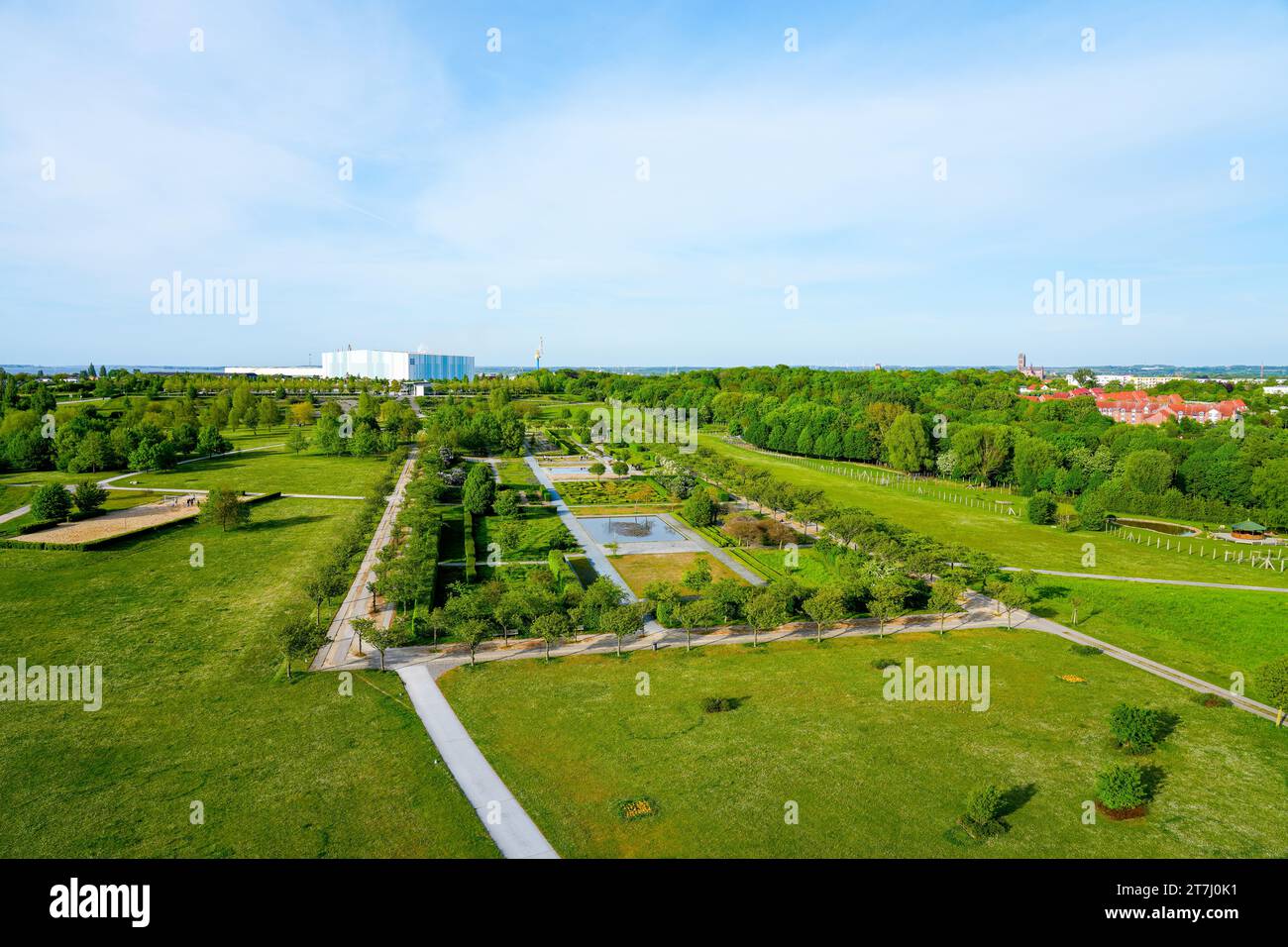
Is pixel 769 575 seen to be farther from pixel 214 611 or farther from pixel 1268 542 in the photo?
pixel 1268 542

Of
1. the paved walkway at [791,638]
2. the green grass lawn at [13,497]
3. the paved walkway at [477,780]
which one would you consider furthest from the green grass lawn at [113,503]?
the paved walkway at [477,780]

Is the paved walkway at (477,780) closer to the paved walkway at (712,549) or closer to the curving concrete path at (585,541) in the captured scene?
the curving concrete path at (585,541)

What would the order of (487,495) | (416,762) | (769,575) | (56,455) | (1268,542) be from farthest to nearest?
(56,455) → (487,495) → (1268,542) → (769,575) → (416,762)

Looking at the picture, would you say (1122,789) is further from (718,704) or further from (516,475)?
(516,475)

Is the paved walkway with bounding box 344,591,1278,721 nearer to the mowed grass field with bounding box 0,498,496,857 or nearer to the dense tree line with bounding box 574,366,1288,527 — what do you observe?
the mowed grass field with bounding box 0,498,496,857

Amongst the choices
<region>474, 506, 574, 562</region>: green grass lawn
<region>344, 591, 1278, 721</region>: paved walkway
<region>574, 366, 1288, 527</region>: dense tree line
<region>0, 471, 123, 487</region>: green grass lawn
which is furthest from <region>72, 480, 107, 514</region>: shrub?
<region>574, 366, 1288, 527</region>: dense tree line

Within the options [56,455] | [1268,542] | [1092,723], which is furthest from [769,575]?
[56,455]
